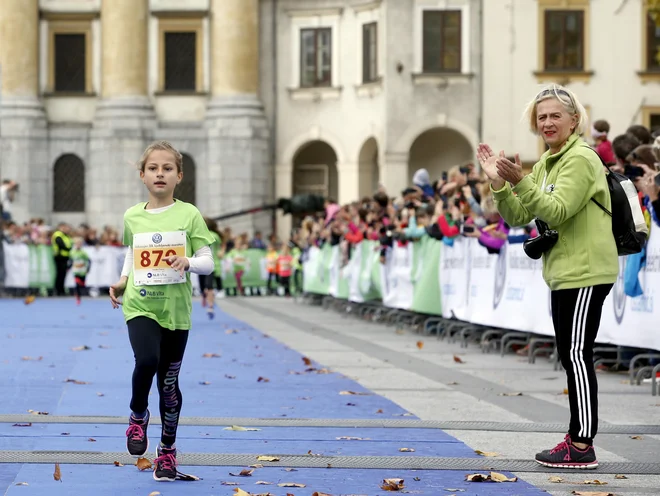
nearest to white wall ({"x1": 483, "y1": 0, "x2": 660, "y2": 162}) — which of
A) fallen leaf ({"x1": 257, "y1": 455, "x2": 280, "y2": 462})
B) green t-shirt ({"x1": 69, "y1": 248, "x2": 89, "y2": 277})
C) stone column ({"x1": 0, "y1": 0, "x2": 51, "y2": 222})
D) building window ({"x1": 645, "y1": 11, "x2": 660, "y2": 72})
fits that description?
building window ({"x1": 645, "y1": 11, "x2": 660, "y2": 72})

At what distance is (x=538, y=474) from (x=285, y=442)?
1852mm

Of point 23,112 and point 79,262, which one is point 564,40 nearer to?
point 79,262

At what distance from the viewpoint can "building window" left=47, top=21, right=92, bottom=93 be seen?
198 ft

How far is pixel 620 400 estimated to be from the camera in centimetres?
1288

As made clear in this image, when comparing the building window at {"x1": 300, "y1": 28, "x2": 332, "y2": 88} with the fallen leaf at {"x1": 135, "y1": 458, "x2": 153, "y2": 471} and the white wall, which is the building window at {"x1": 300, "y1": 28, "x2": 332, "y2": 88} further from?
the fallen leaf at {"x1": 135, "y1": 458, "x2": 153, "y2": 471}

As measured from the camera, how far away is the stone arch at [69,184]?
198 feet

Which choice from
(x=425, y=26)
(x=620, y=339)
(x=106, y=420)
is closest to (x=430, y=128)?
(x=425, y=26)

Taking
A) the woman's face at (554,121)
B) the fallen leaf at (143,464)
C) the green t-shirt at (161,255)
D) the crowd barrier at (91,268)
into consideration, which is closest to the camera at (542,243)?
the woman's face at (554,121)

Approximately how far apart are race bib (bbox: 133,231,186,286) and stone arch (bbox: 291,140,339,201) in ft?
174

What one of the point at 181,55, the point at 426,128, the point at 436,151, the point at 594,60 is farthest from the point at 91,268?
the point at 594,60

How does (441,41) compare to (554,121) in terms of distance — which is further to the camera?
(441,41)

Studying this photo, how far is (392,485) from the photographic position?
25.9ft

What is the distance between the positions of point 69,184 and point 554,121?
52.8 m

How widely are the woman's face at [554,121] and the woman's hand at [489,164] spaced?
538mm
